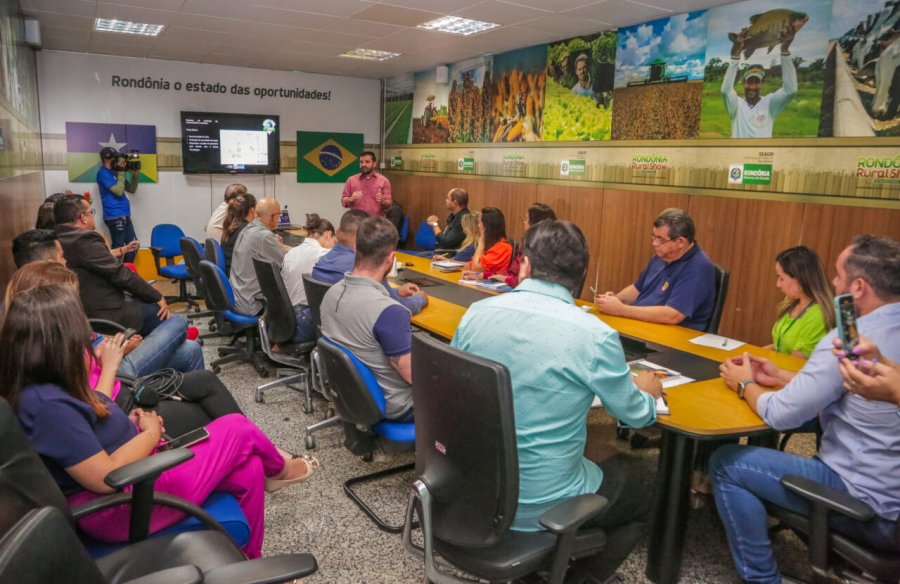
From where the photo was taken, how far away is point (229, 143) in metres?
8.79

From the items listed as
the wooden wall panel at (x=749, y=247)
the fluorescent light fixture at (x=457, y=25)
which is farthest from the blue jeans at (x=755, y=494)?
the fluorescent light fixture at (x=457, y=25)

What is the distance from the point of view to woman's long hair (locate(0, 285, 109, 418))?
Answer: 1.66 metres

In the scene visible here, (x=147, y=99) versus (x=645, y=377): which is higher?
(x=147, y=99)

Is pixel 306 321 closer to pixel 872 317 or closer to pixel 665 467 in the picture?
pixel 665 467

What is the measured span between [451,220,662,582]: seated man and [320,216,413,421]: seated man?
2.34 ft

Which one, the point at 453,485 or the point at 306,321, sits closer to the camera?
the point at 453,485

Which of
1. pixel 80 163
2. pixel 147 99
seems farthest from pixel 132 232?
pixel 147 99

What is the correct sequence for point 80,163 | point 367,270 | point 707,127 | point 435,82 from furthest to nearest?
1. point 435,82
2. point 80,163
3. point 707,127
4. point 367,270

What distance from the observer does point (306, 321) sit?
3.98 m

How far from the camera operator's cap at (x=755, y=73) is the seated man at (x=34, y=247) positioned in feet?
16.7

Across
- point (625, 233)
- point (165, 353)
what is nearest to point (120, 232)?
point (165, 353)

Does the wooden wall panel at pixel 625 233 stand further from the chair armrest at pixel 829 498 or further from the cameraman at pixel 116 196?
the cameraman at pixel 116 196

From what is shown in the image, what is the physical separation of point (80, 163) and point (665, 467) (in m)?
8.33

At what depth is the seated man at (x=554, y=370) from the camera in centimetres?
170
